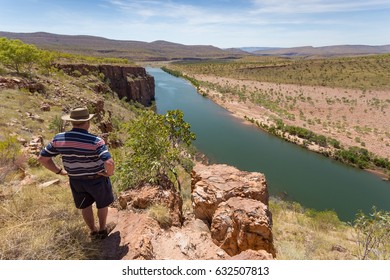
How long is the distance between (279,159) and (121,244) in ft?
83.7

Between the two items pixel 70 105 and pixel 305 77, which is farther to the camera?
pixel 305 77

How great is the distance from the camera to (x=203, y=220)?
727 cm

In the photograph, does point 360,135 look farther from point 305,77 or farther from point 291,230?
point 305,77

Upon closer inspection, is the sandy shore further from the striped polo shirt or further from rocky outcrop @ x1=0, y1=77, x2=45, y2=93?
the striped polo shirt

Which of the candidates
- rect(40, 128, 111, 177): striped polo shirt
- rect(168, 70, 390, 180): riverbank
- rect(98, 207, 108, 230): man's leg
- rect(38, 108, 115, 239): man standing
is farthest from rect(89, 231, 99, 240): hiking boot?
rect(168, 70, 390, 180): riverbank

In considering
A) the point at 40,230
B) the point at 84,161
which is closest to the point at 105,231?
the point at 40,230

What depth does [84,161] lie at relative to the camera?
3.95 m

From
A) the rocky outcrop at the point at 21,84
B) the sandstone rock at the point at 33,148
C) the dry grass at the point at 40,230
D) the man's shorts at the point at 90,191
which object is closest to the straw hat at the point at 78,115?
the man's shorts at the point at 90,191

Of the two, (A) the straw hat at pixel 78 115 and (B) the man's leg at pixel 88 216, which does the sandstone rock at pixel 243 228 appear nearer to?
(B) the man's leg at pixel 88 216

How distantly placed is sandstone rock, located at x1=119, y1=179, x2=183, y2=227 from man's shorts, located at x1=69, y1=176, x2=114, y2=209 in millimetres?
1630

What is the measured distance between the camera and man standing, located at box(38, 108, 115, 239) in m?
3.88

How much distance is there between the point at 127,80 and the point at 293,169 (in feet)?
116

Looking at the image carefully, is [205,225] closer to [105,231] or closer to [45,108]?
[105,231]

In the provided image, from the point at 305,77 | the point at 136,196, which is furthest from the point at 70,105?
the point at 305,77
